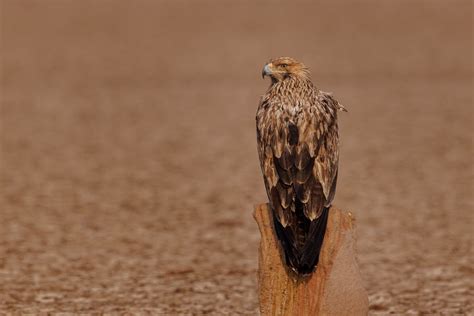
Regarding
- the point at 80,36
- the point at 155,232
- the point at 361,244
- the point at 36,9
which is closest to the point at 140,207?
the point at 155,232

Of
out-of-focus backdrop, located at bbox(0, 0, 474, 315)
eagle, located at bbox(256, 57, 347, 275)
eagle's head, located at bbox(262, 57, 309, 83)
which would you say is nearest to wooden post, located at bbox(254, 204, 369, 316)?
eagle, located at bbox(256, 57, 347, 275)

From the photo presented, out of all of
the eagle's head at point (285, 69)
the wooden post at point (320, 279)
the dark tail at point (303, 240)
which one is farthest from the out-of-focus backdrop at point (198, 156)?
the eagle's head at point (285, 69)

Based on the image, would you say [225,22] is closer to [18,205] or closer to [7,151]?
[7,151]

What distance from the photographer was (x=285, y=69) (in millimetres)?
6414

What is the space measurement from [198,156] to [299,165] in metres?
→ 10.8

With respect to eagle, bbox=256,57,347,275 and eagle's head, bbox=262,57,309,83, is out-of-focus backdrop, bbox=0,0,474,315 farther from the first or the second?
eagle's head, bbox=262,57,309,83

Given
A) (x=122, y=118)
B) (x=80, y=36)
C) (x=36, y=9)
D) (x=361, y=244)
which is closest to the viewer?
(x=361, y=244)

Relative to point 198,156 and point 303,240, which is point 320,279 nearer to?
point 303,240

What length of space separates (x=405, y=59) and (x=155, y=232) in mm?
18795

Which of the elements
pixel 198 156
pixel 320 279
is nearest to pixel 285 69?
pixel 320 279

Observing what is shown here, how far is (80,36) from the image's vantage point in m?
33.1

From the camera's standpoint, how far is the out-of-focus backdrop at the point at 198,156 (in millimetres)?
9547

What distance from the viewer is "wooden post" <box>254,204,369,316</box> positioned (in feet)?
20.1

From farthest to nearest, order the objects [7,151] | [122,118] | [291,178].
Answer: [122,118] → [7,151] → [291,178]
